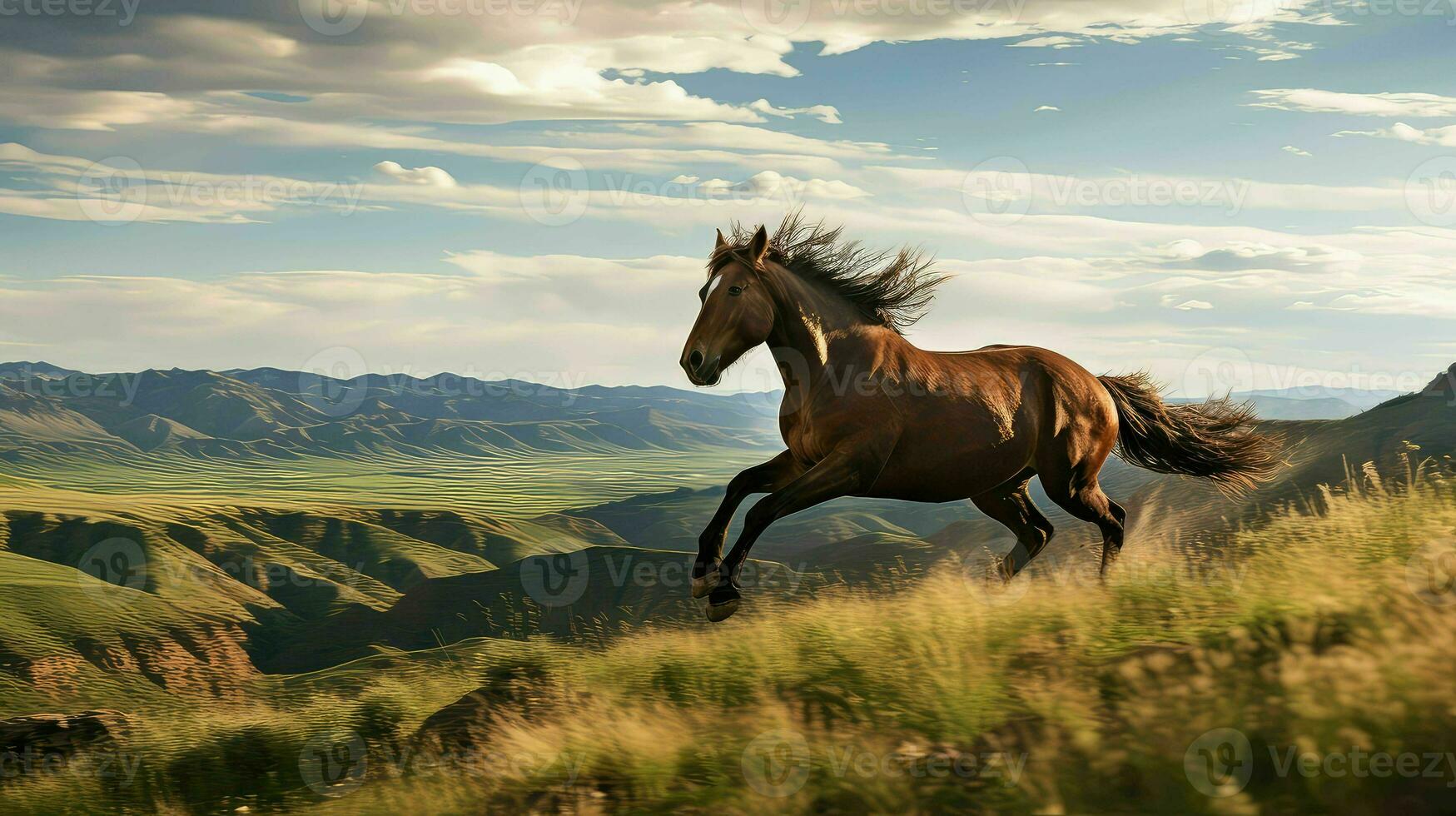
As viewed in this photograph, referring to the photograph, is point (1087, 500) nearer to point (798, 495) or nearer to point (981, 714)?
point (798, 495)

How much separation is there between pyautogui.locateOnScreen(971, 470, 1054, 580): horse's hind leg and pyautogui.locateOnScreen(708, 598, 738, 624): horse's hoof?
346 cm

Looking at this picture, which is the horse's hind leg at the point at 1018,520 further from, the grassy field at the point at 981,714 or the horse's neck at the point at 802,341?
the horse's neck at the point at 802,341

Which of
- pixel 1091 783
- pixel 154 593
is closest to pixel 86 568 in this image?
pixel 154 593

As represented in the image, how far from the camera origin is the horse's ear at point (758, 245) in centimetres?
975

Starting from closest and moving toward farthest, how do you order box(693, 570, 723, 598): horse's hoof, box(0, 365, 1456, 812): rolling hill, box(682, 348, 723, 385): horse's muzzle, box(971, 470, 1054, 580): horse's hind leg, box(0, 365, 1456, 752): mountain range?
box(693, 570, 723, 598): horse's hoof → box(682, 348, 723, 385): horse's muzzle → box(971, 470, 1054, 580): horse's hind leg → box(0, 365, 1456, 812): rolling hill → box(0, 365, 1456, 752): mountain range

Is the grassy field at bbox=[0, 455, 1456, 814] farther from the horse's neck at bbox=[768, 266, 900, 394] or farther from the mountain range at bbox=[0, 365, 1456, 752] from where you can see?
the horse's neck at bbox=[768, 266, 900, 394]

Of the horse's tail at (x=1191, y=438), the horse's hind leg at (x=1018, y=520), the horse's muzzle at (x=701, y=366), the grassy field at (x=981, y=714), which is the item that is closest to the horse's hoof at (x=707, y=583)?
the grassy field at (x=981, y=714)

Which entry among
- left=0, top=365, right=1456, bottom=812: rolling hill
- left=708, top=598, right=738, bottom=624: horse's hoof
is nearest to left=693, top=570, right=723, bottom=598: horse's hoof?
left=708, top=598, right=738, bottom=624: horse's hoof

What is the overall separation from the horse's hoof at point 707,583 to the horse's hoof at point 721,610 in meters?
0.14

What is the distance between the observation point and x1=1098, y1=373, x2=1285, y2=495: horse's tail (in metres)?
12.2

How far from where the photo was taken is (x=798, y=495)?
9.12m

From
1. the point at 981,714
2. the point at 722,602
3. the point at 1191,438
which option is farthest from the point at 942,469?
the point at 1191,438

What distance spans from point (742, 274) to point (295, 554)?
547ft

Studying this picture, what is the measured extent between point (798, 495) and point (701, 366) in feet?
4.69
